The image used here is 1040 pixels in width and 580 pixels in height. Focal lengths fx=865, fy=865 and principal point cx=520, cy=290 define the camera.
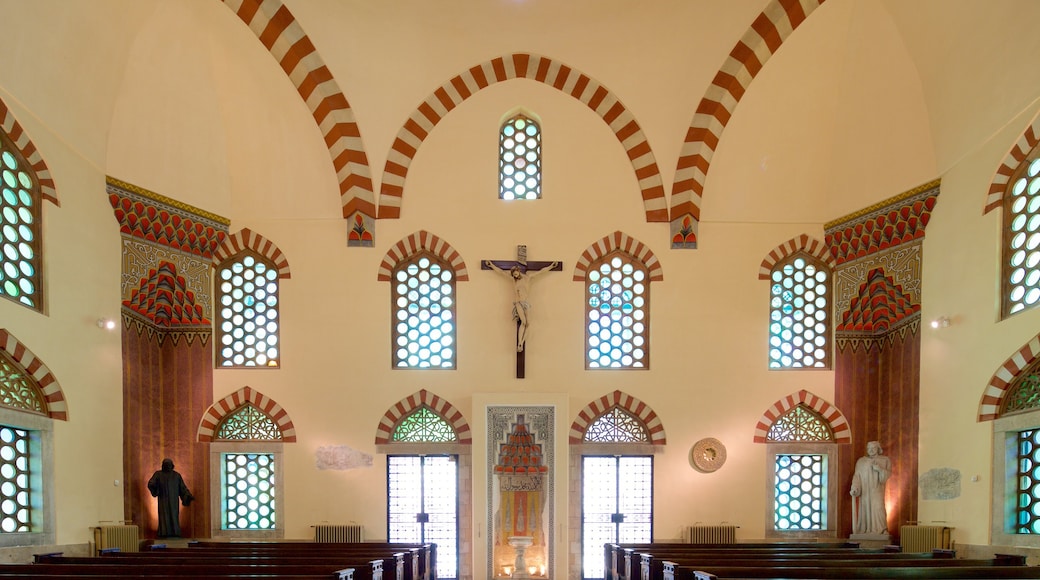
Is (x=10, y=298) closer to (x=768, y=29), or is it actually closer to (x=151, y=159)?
(x=151, y=159)

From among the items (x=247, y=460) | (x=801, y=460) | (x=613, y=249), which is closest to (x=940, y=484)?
(x=801, y=460)

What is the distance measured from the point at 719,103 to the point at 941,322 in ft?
18.2

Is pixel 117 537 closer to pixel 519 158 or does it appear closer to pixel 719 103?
pixel 519 158

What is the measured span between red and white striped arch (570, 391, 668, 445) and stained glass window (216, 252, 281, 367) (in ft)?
19.6

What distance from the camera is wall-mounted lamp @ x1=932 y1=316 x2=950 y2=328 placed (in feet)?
46.1

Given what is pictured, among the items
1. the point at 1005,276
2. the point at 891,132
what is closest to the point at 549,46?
the point at 891,132

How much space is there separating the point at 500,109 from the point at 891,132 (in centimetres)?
714

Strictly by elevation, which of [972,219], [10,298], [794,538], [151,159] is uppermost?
[151,159]

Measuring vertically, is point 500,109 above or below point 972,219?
above

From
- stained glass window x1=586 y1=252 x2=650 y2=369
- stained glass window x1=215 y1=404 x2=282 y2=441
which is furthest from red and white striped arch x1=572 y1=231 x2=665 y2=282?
stained glass window x1=215 y1=404 x2=282 y2=441

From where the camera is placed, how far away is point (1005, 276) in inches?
509

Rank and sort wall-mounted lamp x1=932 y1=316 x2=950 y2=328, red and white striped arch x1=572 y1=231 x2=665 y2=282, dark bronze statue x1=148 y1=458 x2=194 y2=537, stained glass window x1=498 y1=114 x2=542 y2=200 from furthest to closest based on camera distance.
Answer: stained glass window x1=498 y1=114 x2=542 y2=200 < red and white striped arch x1=572 y1=231 x2=665 y2=282 < dark bronze statue x1=148 y1=458 x2=194 y2=537 < wall-mounted lamp x1=932 y1=316 x2=950 y2=328

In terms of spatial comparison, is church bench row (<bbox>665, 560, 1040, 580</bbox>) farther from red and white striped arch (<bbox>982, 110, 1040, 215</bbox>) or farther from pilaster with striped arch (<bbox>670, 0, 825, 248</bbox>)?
pilaster with striped arch (<bbox>670, 0, 825, 248</bbox>)

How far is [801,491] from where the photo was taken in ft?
55.0
